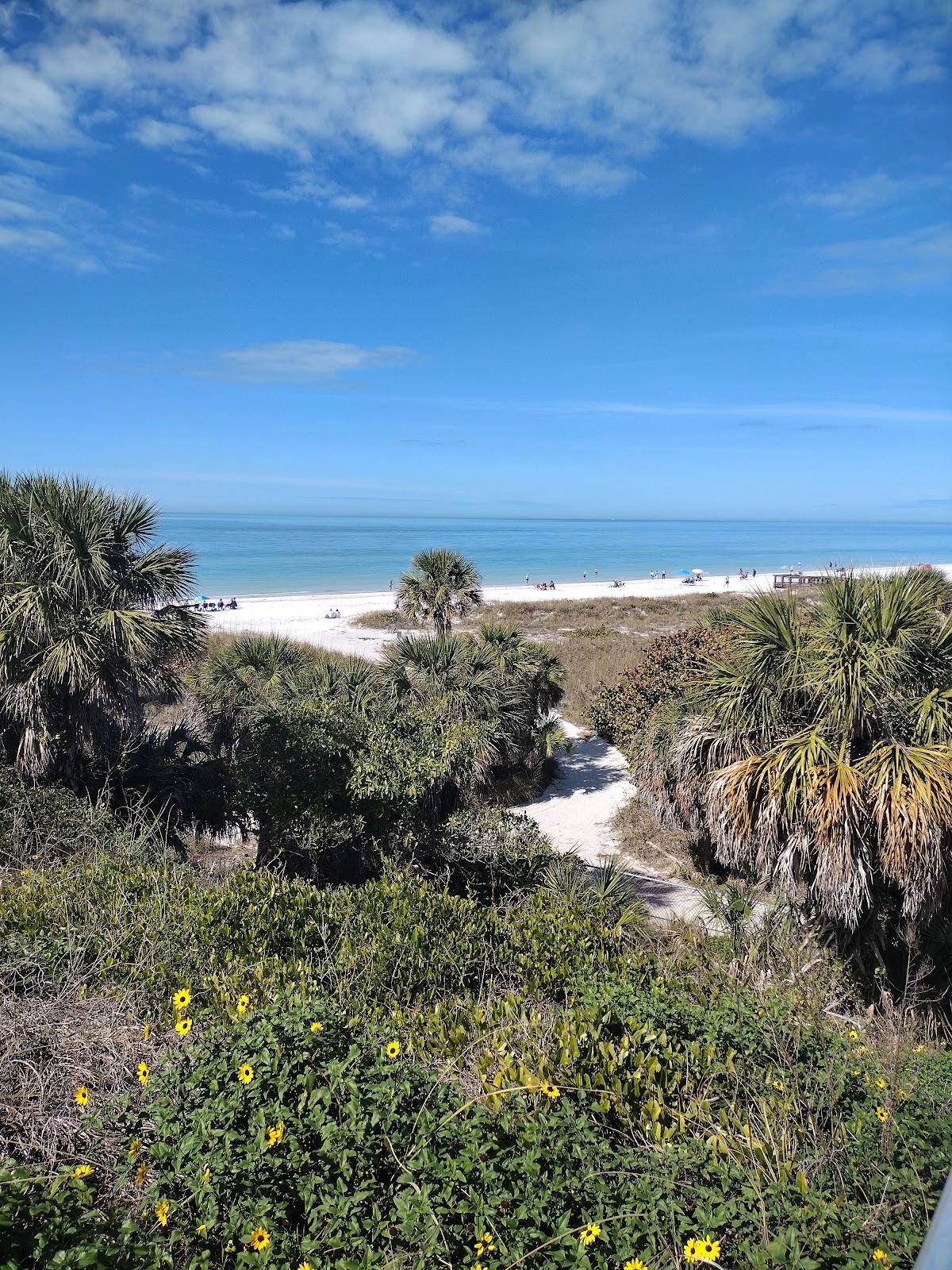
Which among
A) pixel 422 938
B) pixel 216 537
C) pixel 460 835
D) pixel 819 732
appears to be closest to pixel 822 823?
pixel 819 732

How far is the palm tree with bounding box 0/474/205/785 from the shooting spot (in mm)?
9188

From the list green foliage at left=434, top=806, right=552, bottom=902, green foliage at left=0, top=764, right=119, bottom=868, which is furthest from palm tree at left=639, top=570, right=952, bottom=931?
green foliage at left=0, top=764, right=119, bottom=868

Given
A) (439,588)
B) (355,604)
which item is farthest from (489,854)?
(355,604)

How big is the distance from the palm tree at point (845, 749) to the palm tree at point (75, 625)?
7.02m

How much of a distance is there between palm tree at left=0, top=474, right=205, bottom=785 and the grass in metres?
13.8

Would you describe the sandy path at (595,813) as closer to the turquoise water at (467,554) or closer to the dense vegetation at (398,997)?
the dense vegetation at (398,997)

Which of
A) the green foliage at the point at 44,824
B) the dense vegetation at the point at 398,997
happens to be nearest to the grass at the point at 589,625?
the dense vegetation at the point at 398,997

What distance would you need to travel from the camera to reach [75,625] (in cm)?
934

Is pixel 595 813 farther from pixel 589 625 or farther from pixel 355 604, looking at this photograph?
pixel 355 604

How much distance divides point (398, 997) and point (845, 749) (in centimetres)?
445

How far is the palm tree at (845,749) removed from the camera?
6387 millimetres

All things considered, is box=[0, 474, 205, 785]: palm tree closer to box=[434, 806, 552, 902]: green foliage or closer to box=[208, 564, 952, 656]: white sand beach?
box=[434, 806, 552, 902]: green foliage

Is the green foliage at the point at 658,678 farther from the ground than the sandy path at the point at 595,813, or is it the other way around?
the green foliage at the point at 658,678

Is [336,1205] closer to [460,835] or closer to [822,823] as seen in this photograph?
[822,823]
